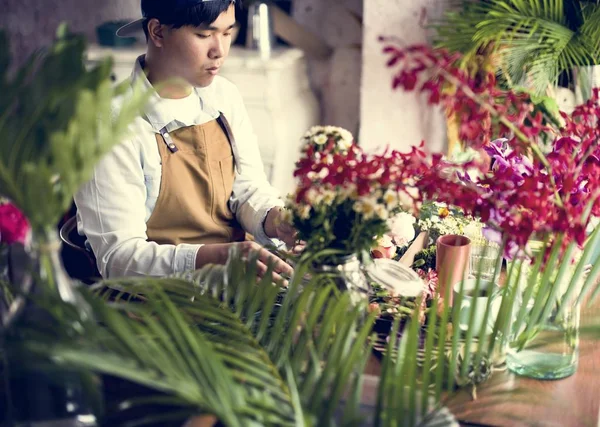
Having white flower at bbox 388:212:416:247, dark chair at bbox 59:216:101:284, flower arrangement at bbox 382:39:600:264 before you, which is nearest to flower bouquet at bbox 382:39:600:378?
flower arrangement at bbox 382:39:600:264

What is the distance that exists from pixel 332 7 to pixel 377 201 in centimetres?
265

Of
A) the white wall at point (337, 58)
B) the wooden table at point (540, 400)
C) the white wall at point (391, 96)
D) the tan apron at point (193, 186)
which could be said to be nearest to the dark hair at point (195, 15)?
the tan apron at point (193, 186)

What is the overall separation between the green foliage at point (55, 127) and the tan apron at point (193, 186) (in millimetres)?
1038

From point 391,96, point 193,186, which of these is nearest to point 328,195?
point 193,186

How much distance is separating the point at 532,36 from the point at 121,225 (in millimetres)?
1800

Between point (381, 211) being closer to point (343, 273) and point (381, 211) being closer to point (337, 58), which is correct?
point (343, 273)

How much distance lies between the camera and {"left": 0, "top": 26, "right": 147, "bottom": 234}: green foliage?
0.77 metres

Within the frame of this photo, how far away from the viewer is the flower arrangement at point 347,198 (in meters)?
1.13

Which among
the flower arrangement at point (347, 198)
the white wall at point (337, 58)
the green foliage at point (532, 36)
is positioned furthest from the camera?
the white wall at point (337, 58)

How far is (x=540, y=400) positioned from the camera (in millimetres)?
1120

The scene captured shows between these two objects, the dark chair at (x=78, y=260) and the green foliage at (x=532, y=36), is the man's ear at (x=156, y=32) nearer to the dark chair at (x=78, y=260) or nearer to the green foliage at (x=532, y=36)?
the dark chair at (x=78, y=260)

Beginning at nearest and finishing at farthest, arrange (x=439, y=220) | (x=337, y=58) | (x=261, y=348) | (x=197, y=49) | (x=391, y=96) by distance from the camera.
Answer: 1. (x=261, y=348)
2. (x=439, y=220)
3. (x=197, y=49)
4. (x=391, y=96)
5. (x=337, y=58)

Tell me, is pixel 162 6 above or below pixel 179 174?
above

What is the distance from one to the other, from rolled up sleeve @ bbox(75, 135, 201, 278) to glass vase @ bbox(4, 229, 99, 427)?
→ 74 cm
